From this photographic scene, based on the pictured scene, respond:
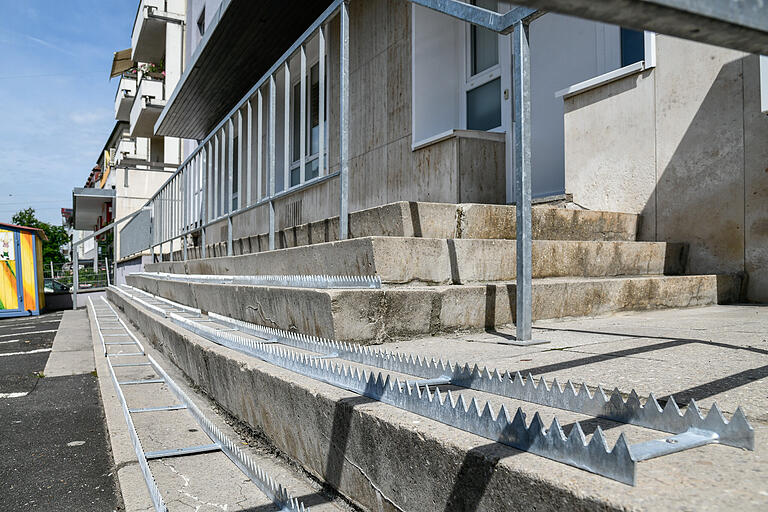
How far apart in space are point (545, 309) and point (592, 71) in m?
3.01

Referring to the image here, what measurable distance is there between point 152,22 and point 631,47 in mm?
19604

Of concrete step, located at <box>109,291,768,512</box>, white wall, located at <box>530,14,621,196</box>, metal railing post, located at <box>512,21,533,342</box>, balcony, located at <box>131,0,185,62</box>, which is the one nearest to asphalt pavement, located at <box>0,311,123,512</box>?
concrete step, located at <box>109,291,768,512</box>

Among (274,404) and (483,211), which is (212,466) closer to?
(274,404)

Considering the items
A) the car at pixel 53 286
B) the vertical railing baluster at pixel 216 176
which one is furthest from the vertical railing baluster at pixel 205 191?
the car at pixel 53 286

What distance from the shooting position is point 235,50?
8.89 m

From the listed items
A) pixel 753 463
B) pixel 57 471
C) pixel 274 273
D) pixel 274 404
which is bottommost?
pixel 57 471

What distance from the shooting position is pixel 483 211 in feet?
11.5

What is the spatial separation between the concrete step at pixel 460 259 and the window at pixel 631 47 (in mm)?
1740

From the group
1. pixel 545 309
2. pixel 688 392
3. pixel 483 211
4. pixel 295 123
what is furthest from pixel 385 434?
pixel 295 123

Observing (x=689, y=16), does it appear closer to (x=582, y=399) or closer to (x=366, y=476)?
(x=582, y=399)

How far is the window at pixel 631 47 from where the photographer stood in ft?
15.3

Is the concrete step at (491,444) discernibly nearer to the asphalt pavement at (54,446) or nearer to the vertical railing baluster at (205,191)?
the asphalt pavement at (54,446)

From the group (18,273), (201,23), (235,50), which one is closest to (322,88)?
(235,50)

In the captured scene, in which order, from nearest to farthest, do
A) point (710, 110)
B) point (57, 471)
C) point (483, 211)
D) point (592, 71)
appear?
point (57, 471), point (483, 211), point (710, 110), point (592, 71)
